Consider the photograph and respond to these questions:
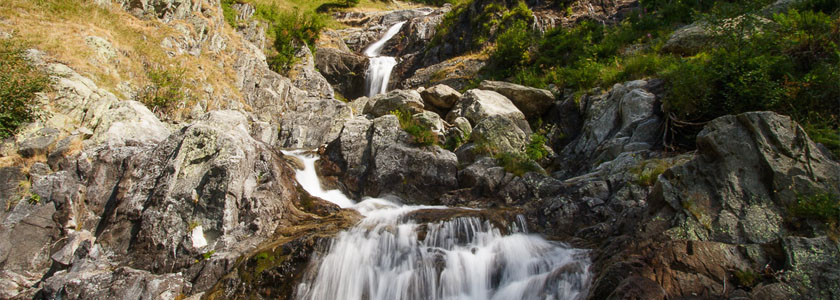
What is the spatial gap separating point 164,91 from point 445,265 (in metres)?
10.6

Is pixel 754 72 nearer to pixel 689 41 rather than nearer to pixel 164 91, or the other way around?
pixel 689 41

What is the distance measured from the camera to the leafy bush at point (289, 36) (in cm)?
1988

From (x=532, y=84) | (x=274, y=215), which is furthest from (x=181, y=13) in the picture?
(x=532, y=84)

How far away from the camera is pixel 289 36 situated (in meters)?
21.0

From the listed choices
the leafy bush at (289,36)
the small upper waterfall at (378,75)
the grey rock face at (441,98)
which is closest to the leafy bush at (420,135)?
the grey rock face at (441,98)

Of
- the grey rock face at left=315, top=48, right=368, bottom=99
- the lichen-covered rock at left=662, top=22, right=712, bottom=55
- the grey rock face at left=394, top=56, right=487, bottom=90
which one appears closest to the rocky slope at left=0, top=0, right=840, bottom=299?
the lichen-covered rock at left=662, top=22, right=712, bottom=55

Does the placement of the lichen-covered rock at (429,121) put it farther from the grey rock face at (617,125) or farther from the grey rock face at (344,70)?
the grey rock face at (344,70)

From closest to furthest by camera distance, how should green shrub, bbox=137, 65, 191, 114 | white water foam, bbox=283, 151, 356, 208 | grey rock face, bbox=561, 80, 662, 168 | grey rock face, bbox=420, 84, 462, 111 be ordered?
grey rock face, bbox=561, 80, 662, 168
white water foam, bbox=283, 151, 356, 208
green shrub, bbox=137, 65, 191, 114
grey rock face, bbox=420, 84, 462, 111

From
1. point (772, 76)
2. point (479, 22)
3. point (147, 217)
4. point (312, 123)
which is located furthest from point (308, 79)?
point (772, 76)

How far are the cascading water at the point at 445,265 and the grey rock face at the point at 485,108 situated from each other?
6105mm

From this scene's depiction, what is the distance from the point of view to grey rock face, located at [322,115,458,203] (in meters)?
10.2

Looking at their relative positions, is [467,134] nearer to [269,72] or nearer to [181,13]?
[269,72]

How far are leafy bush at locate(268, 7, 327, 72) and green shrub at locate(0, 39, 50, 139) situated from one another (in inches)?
418

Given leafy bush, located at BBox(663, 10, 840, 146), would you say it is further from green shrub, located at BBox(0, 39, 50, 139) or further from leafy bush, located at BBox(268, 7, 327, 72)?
leafy bush, located at BBox(268, 7, 327, 72)
